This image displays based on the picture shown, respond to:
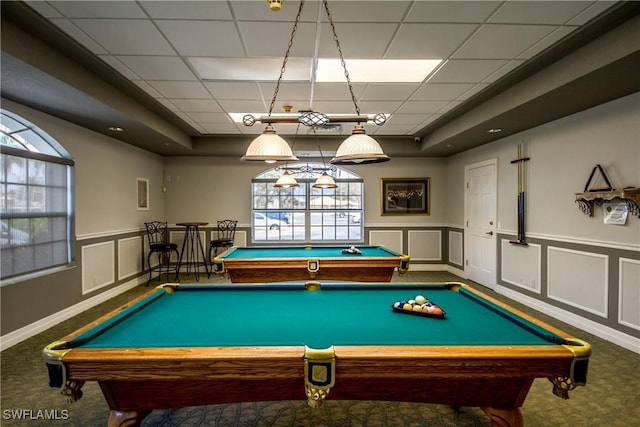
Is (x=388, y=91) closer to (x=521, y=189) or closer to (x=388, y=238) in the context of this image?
(x=521, y=189)

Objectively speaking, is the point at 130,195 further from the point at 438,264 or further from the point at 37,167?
the point at 438,264

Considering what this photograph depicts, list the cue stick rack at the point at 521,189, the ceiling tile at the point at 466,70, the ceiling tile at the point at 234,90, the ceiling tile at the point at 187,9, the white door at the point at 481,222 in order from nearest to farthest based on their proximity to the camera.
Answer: the ceiling tile at the point at 187,9
the ceiling tile at the point at 466,70
the ceiling tile at the point at 234,90
the cue stick rack at the point at 521,189
the white door at the point at 481,222

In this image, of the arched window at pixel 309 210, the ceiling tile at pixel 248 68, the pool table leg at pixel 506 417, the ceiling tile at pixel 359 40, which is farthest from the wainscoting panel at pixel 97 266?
the pool table leg at pixel 506 417

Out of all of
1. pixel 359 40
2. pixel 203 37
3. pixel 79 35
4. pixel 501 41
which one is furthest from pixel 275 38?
pixel 501 41

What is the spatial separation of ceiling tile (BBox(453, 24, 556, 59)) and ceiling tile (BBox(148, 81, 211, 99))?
8.39 ft

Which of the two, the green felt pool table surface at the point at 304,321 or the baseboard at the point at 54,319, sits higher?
the green felt pool table surface at the point at 304,321

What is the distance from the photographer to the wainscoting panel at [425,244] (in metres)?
6.70

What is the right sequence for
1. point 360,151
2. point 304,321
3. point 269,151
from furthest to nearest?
1. point 269,151
2. point 360,151
3. point 304,321

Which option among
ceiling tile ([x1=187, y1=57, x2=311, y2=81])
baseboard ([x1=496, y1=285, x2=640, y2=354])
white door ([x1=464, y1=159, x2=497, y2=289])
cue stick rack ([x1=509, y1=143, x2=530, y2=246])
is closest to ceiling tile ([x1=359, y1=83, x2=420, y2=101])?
ceiling tile ([x1=187, y1=57, x2=311, y2=81])

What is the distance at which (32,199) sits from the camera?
3418mm

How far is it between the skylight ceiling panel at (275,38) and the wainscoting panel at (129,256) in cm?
381

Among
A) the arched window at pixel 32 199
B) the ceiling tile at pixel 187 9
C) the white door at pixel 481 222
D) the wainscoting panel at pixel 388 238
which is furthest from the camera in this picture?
the wainscoting panel at pixel 388 238

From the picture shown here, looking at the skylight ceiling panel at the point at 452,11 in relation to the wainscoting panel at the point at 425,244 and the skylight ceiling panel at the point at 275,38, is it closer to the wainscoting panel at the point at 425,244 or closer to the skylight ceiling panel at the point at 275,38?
the skylight ceiling panel at the point at 275,38

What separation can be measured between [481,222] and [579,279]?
6.60 ft
